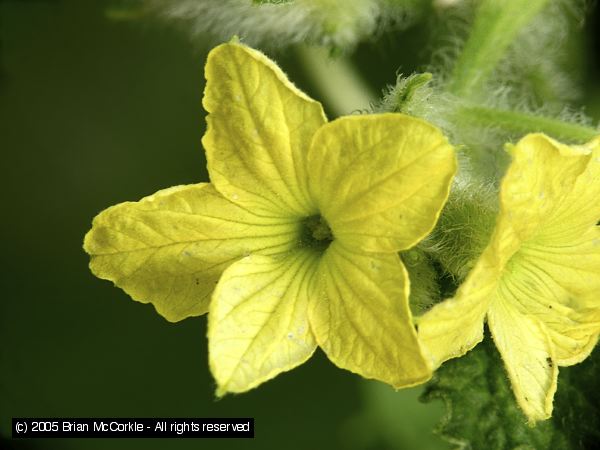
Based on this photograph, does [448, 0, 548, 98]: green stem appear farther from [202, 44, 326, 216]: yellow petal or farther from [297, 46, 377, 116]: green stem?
[202, 44, 326, 216]: yellow petal

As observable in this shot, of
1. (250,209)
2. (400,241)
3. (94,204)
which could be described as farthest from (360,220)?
(94,204)

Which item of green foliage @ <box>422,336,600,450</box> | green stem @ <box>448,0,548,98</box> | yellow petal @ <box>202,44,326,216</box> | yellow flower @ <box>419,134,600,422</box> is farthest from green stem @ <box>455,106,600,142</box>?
yellow petal @ <box>202,44,326,216</box>

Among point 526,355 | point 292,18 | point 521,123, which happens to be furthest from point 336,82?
point 526,355

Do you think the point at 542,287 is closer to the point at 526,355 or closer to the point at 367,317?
the point at 526,355

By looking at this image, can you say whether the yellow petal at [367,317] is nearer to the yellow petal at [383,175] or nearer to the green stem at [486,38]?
the yellow petal at [383,175]

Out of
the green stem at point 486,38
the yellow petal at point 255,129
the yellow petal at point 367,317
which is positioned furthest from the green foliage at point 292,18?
the yellow petal at point 367,317

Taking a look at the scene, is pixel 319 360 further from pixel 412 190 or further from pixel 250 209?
pixel 412 190
